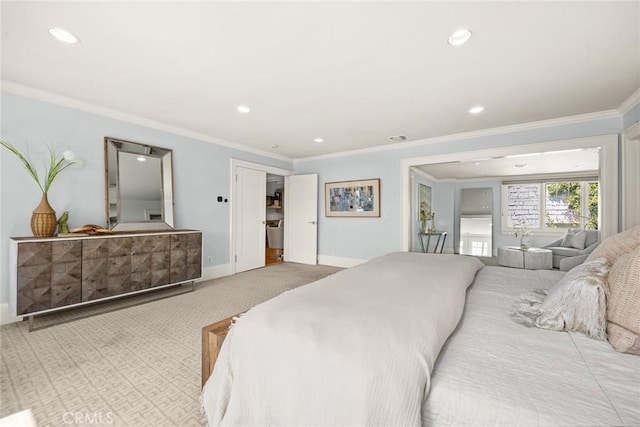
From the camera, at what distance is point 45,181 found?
9.52 feet

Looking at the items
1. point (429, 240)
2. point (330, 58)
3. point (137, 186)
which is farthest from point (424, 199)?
point (137, 186)

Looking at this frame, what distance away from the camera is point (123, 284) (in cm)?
303

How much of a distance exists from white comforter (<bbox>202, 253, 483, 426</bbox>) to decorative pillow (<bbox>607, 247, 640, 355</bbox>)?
0.54 meters

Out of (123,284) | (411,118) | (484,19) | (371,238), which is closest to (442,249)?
(371,238)

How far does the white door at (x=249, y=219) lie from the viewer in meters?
4.99

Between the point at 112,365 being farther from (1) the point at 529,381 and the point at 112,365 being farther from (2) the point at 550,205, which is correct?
(2) the point at 550,205

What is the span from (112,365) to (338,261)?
4.12m

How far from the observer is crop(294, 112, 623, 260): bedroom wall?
3.65 meters

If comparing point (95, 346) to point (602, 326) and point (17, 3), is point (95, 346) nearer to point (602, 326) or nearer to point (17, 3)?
Answer: point (17, 3)

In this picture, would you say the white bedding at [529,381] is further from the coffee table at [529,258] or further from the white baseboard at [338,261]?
the coffee table at [529,258]

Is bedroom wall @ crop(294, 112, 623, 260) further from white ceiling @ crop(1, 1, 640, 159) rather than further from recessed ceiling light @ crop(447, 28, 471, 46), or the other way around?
recessed ceiling light @ crop(447, 28, 471, 46)

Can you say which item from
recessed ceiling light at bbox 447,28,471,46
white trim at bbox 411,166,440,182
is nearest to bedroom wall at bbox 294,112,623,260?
white trim at bbox 411,166,440,182

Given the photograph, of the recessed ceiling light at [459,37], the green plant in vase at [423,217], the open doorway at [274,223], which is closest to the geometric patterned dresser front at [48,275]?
the open doorway at [274,223]

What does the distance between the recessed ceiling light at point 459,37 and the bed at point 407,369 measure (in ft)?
5.87
